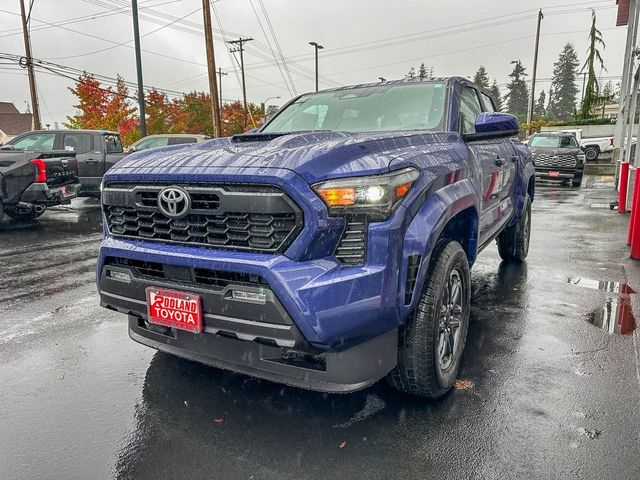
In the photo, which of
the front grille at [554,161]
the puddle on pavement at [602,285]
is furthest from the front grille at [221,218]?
the front grille at [554,161]

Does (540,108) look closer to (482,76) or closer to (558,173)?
(482,76)

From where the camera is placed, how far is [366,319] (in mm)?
2227

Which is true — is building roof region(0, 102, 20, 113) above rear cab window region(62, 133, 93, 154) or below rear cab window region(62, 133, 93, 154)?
above

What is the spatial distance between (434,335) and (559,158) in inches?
669

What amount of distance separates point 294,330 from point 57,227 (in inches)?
350

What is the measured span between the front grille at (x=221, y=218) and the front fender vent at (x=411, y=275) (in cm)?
56

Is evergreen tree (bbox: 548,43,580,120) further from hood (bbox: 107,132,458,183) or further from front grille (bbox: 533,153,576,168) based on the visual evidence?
hood (bbox: 107,132,458,183)

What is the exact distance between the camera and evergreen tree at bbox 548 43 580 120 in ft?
299

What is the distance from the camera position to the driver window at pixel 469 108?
12.3 feet

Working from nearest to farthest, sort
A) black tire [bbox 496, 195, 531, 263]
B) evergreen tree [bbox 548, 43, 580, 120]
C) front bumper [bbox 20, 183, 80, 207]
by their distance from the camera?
black tire [bbox 496, 195, 531, 263] → front bumper [bbox 20, 183, 80, 207] → evergreen tree [bbox 548, 43, 580, 120]

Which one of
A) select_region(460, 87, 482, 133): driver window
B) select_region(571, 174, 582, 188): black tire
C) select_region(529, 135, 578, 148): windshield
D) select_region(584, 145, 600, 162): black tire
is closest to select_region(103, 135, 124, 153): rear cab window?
select_region(460, 87, 482, 133): driver window

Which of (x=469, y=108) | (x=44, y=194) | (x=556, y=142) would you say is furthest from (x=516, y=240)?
(x=556, y=142)

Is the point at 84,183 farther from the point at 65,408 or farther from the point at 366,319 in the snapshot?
the point at 366,319

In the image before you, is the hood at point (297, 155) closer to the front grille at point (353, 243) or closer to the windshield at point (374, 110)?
the front grille at point (353, 243)
